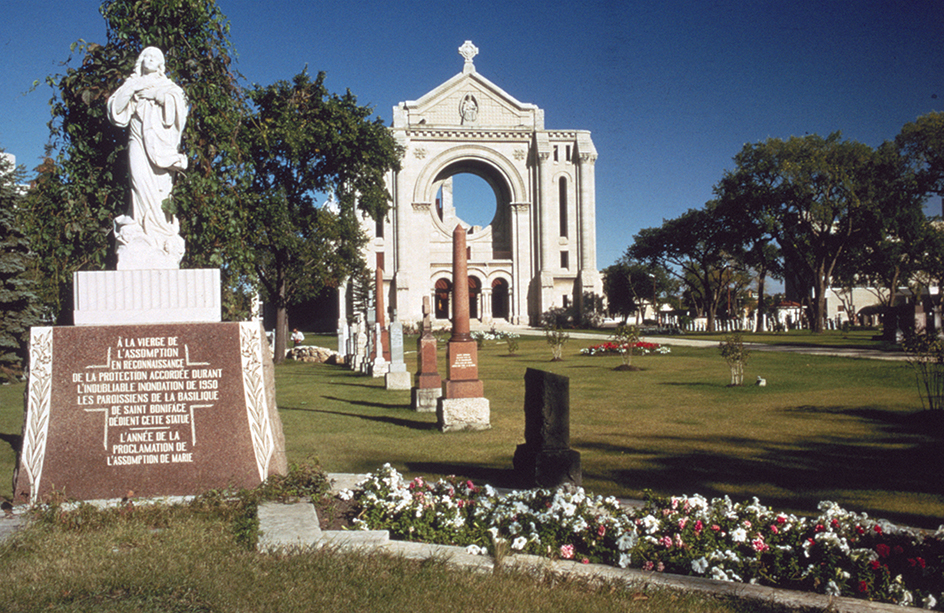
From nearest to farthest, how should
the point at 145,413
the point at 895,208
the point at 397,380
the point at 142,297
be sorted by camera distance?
the point at 145,413 < the point at 142,297 < the point at 397,380 < the point at 895,208

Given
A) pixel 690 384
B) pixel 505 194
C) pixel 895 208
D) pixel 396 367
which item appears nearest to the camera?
pixel 690 384

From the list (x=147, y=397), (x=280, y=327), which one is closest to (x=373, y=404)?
(x=147, y=397)

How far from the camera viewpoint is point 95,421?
194 inches

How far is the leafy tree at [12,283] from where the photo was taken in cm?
1759

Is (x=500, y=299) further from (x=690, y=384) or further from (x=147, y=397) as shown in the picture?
(x=147, y=397)

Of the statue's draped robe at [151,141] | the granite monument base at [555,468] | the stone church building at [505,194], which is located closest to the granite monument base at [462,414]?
the granite monument base at [555,468]

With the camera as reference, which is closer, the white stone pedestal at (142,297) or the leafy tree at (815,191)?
the white stone pedestal at (142,297)

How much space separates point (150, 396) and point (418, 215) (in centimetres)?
4728

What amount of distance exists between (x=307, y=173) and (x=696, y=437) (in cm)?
1800

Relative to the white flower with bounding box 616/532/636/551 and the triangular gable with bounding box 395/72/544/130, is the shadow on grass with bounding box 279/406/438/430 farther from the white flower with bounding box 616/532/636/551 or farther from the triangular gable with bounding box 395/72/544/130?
the triangular gable with bounding box 395/72/544/130

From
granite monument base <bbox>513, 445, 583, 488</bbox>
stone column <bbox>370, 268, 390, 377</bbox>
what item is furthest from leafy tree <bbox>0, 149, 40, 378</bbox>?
granite monument base <bbox>513, 445, 583, 488</bbox>

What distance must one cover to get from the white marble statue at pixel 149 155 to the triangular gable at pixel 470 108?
47.5m

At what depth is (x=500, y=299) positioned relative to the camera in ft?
185

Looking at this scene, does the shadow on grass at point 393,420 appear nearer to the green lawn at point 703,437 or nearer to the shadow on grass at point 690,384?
the green lawn at point 703,437
